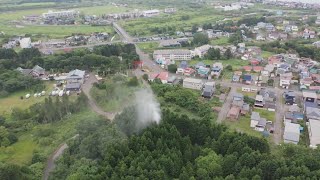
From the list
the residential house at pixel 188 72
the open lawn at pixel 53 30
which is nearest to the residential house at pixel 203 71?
the residential house at pixel 188 72

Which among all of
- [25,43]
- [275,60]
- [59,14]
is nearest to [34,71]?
[25,43]

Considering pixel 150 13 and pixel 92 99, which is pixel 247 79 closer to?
pixel 92 99

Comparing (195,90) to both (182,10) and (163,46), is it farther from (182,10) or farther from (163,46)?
(182,10)

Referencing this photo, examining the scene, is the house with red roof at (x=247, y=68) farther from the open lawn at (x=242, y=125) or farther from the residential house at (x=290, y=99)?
the open lawn at (x=242, y=125)

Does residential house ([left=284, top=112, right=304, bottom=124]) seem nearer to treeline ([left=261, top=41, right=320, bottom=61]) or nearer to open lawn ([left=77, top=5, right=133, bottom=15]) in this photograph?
treeline ([left=261, top=41, right=320, bottom=61])

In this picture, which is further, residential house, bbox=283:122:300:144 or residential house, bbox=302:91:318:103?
residential house, bbox=302:91:318:103

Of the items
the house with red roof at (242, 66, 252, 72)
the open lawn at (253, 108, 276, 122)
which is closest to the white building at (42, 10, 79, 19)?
the house with red roof at (242, 66, 252, 72)

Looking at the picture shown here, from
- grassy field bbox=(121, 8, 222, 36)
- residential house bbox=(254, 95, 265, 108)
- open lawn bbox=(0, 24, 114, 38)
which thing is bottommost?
residential house bbox=(254, 95, 265, 108)
